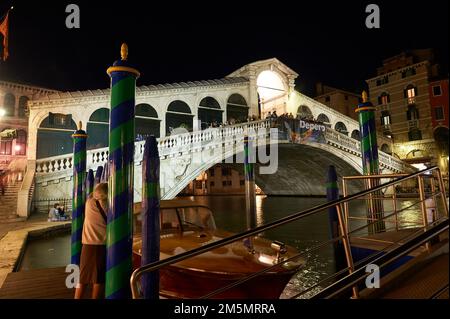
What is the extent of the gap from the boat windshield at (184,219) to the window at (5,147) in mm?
17421

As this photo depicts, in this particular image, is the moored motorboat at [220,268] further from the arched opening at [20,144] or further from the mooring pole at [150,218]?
the arched opening at [20,144]

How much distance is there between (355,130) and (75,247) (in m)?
23.5

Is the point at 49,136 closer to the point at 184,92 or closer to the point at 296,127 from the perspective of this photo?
the point at 184,92

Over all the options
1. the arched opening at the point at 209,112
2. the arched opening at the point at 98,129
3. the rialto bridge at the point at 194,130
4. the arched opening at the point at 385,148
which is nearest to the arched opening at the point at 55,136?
the rialto bridge at the point at 194,130

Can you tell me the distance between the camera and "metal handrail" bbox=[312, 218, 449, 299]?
1557 mm

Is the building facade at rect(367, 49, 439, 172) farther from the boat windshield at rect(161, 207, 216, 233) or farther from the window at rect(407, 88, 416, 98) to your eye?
the boat windshield at rect(161, 207, 216, 233)

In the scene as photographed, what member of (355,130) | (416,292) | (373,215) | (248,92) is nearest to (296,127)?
(248,92)

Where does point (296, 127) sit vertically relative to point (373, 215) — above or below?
above

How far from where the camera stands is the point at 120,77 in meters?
2.37

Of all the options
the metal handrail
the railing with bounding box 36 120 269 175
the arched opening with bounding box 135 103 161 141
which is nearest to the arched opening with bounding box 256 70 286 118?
the railing with bounding box 36 120 269 175

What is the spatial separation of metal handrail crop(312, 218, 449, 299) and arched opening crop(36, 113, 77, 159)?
1448cm

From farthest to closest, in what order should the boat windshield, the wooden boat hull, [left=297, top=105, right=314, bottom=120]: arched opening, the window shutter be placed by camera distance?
[left=297, top=105, right=314, bottom=120]: arched opening
the window shutter
the boat windshield
the wooden boat hull

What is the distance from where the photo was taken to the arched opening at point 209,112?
15503mm

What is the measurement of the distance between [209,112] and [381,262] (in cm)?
1450
